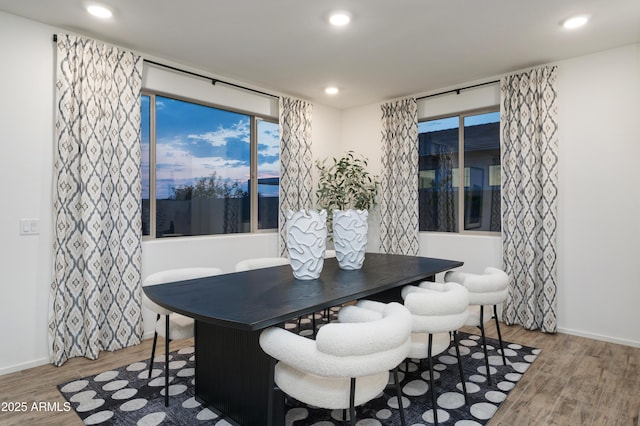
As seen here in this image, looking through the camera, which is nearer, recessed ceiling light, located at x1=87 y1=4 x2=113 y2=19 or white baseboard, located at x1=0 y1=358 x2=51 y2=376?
recessed ceiling light, located at x1=87 y1=4 x2=113 y2=19

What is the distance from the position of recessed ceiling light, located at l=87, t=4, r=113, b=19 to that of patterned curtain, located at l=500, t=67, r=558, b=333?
3.58 m

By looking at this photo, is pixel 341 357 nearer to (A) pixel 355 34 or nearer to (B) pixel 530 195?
(A) pixel 355 34

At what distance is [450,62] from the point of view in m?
3.64

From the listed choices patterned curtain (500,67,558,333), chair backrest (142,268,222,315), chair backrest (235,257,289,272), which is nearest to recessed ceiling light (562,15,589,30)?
patterned curtain (500,67,558,333)

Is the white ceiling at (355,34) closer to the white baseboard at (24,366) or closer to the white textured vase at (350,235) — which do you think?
the white textured vase at (350,235)

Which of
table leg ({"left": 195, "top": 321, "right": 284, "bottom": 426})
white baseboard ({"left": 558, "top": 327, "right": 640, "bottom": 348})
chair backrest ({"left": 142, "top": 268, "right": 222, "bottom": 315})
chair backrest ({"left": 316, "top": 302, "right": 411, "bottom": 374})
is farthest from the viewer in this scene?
white baseboard ({"left": 558, "top": 327, "right": 640, "bottom": 348})

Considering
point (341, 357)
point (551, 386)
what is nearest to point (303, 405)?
point (341, 357)

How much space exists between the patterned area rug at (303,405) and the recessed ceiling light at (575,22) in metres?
2.56

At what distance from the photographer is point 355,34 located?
3047mm

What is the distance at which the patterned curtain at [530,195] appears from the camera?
11.7 feet

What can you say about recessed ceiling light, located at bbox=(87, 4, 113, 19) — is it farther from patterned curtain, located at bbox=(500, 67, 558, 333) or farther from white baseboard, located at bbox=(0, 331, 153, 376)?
patterned curtain, located at bbox=(500, 67, 558, 333)

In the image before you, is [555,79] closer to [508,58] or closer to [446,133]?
[508,58]

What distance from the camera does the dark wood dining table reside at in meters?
1.64

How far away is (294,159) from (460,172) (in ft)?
6.41
